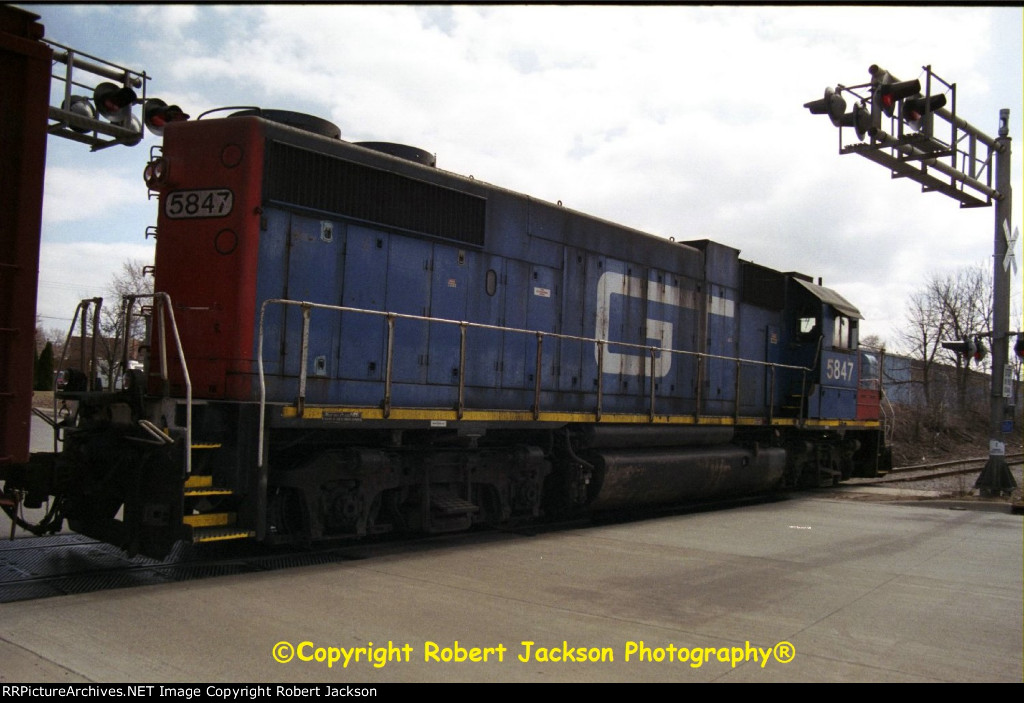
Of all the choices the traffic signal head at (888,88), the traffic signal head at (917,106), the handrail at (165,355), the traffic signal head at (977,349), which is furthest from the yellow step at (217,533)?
the traffic signal head at (977,349)

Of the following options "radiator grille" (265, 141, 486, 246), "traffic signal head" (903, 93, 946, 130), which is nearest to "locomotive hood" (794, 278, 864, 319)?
"traffic signal head" (903, 93, 946, 130)

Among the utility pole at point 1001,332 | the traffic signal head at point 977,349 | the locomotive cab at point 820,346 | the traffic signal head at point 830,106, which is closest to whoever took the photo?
the traffic signal head at point 830,106

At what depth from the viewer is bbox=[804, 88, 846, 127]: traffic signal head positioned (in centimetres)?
1055

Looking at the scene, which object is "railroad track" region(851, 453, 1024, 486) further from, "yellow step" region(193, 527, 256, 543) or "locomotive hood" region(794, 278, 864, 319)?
"yellow step" region(193, 527, 256, 543)

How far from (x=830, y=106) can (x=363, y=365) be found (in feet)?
22.9

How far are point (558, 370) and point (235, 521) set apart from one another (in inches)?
202

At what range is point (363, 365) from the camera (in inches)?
335

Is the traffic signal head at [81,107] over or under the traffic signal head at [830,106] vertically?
over

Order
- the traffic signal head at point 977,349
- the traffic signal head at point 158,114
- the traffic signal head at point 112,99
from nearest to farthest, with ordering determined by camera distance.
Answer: the traffic signal head at point 158,114
the traffic signal head at point 112,99
the traffic signal head at point 977,349

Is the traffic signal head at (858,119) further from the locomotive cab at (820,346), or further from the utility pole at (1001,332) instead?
the utility pole at (1001,332)

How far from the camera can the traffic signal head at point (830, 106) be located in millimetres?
10547

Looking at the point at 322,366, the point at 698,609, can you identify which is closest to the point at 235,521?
the point at 322,366

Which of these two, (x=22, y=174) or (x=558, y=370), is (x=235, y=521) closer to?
(x=22, y=174)

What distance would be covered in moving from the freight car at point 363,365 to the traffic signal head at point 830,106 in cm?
313
